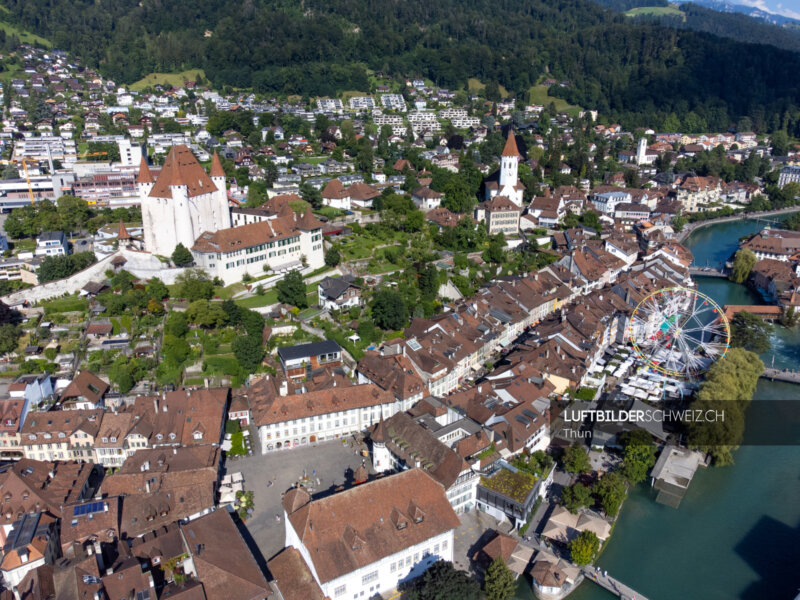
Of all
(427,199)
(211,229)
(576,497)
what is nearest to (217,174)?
(211,229)

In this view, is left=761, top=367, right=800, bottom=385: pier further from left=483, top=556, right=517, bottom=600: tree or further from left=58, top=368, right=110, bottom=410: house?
left=58, top=368, right=110, bottom=410: house

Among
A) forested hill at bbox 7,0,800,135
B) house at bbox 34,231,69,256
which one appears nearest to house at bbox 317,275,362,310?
house at bbox 34,231,69,256

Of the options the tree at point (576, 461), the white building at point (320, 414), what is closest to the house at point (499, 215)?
the white building at point (320, 414)

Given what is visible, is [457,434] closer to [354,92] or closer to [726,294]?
[726,294]

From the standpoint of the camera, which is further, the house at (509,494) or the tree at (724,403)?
the tree at (724,403)

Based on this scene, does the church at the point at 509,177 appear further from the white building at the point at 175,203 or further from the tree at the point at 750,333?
the white building at the point at 175,203

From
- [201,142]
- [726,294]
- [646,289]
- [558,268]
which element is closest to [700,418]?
[646,289]
